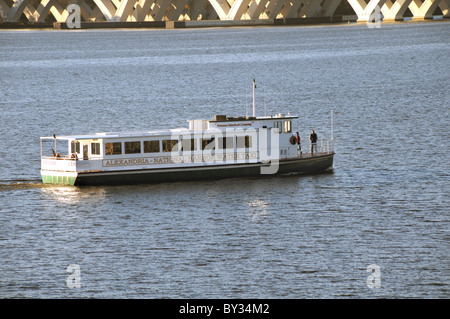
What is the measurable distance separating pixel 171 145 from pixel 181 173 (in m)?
1.63

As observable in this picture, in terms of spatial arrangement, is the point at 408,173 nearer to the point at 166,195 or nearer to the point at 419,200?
the point at 419,200

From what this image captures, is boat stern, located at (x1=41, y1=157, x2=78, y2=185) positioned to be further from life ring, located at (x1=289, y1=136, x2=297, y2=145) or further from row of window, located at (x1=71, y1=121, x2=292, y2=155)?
life ring, located at (x1=289, y1=136, x2=297, y2=145)

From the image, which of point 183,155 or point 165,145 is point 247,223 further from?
point 165,145

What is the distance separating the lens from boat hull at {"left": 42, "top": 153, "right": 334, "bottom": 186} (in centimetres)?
5544

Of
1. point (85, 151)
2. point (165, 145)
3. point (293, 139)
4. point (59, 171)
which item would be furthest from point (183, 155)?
point (59, 171)

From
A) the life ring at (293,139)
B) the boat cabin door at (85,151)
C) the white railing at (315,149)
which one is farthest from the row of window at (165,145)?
the white railing at (315,149)

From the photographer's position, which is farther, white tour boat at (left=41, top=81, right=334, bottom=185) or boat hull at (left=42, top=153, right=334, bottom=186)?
white tour boat at (left=41, top=81, right=334, bottom=185)

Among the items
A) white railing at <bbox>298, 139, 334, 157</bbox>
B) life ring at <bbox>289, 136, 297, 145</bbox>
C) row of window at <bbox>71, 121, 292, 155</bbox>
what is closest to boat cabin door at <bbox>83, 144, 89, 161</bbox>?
row of window at <bbox>71, 121, 292, 155</bbox>

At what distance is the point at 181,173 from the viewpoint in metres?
56.5

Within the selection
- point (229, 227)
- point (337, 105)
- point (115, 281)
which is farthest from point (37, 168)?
point (337, 105)

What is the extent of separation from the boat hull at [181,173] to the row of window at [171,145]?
1.08 metres

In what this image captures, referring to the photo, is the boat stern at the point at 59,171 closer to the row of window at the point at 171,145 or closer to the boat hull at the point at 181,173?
the boat hull at the point at 181,173

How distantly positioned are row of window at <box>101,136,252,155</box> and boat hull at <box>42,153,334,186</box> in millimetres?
1085

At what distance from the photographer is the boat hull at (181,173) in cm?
5544
